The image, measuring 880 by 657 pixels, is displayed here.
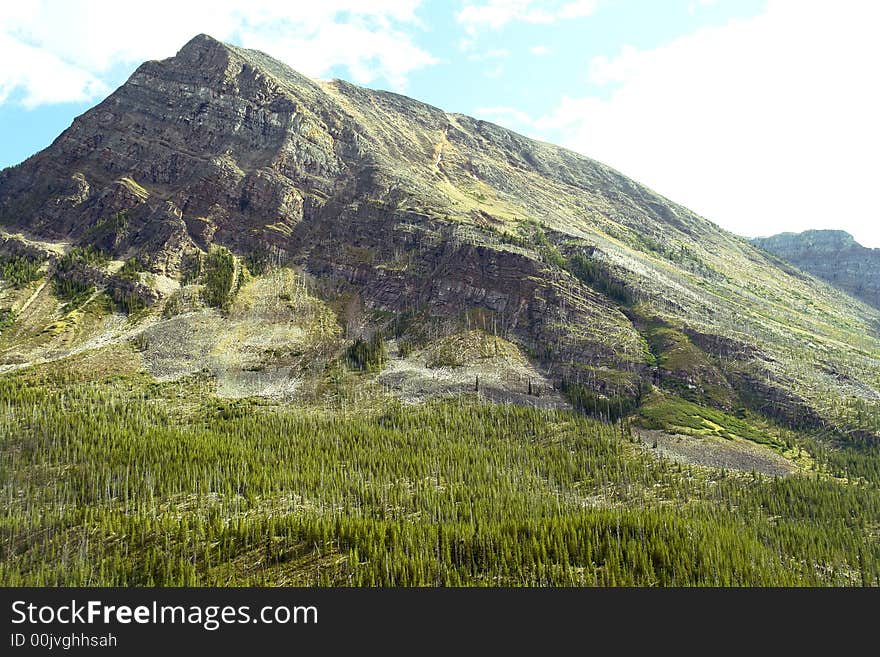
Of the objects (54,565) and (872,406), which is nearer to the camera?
(54,565)

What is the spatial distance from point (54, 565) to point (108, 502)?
21841 millimetres

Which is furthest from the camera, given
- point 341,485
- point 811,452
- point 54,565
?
point 811,452

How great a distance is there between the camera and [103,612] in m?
42.3

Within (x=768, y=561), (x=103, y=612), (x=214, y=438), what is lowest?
(x=768, y=561)

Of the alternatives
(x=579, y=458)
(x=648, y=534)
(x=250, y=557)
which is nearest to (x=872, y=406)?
(x=579, y=458)

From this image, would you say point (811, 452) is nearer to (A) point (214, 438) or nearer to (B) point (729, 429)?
(B) point (729, 429)

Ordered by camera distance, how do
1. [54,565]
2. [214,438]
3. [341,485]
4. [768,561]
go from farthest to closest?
1. [214,438]
2. [341,485]
3. [768,561]
4. [54,565]

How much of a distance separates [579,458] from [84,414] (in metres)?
135

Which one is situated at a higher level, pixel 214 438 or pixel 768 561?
pixel 214 438

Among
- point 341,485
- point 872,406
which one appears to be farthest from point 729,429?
point 341,485

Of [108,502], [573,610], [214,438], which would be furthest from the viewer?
[214,438]

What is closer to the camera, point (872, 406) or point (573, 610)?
point (573, 610)

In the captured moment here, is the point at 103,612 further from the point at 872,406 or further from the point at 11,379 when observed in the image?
the point at 872,406

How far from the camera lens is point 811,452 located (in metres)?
157
